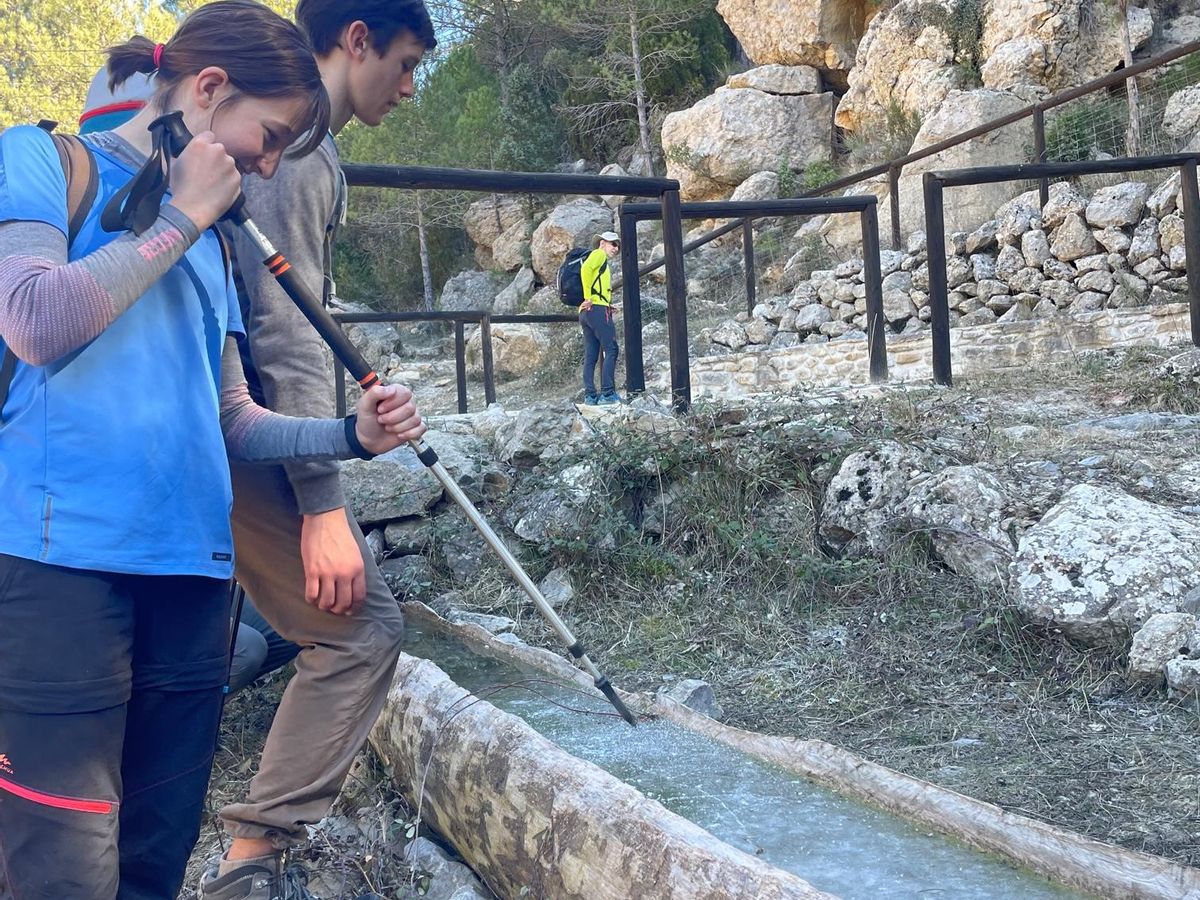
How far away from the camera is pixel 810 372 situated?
9.02 m

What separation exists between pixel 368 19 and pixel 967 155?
12838mm

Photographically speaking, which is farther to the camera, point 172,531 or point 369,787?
point 369,787

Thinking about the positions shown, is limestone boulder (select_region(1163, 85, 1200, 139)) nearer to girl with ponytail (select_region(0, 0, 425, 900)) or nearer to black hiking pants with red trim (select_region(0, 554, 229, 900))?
girl with ponytail (select_region(0, 0, 425, 900))

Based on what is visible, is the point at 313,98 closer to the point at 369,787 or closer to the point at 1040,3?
the point at 369,787

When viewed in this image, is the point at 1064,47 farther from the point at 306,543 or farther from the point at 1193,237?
the point at 306,543

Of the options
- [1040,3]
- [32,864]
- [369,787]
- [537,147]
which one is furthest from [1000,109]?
[32,864]

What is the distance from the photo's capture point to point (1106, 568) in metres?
2.89

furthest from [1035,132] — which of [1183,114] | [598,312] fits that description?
[598,312]

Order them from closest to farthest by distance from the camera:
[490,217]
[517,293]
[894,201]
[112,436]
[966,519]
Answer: [112,436]
[966,519]
[894,201]
[517,293]
[490,217]

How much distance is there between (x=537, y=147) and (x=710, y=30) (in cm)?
454

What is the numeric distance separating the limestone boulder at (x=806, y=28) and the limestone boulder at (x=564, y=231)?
4.40m

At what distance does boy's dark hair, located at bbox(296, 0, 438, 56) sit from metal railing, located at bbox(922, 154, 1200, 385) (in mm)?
4177

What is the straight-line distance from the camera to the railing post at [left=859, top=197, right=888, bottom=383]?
5684 millimetres

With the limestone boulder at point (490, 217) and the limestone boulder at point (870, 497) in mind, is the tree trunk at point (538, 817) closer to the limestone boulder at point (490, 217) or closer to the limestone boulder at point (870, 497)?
the limestone boulder at point (870, 497)
